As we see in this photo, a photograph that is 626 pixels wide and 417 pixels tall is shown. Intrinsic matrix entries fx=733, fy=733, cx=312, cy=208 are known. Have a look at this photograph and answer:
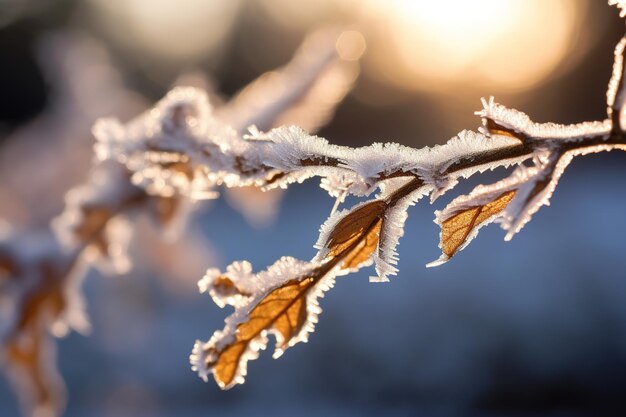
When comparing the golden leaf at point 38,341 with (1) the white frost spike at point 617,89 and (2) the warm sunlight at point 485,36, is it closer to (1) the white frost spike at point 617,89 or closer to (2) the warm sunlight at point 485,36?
(1) the white frost spike at point 617,89

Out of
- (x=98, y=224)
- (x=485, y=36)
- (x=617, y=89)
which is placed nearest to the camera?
(x=617, y=89)

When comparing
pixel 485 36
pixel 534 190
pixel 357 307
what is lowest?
pixel 534 190

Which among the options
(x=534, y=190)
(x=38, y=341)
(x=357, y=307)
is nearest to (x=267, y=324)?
(x=534, y=190)

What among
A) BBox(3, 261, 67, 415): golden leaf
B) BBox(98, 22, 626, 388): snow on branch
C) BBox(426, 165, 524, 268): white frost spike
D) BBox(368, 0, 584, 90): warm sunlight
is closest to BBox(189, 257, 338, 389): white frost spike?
BBox(98, 22, 626, 388): snow on branch

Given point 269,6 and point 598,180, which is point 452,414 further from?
point 269,6

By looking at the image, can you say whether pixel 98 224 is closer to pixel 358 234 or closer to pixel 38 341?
pixel 38 341

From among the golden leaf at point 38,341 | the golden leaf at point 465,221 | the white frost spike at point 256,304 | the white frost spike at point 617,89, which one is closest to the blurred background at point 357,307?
the golden leaf at point 38,341
